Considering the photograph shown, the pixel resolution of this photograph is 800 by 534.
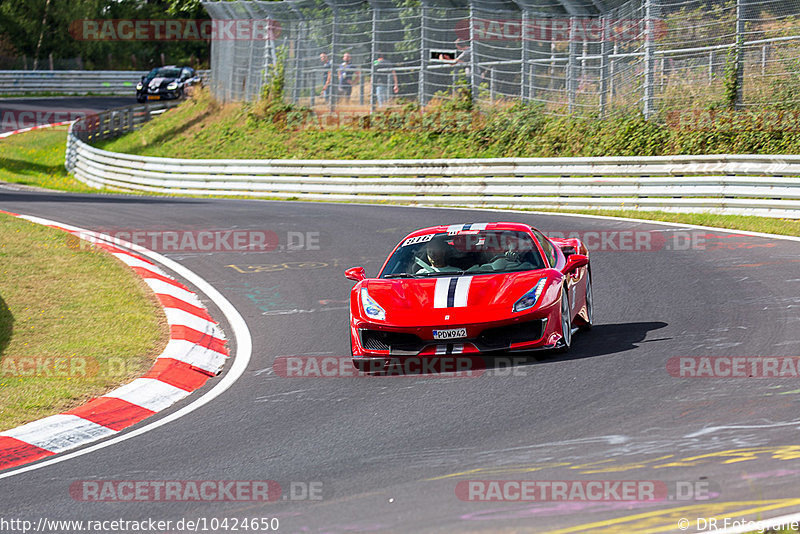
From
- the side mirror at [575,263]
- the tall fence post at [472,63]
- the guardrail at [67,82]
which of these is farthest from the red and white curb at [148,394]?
the guardrail at [67,82]

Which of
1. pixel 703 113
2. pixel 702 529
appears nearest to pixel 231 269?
pixel 702 529

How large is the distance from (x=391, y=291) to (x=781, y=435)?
145 inches

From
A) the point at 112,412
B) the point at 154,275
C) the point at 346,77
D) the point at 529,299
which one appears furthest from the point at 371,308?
the point at 346,77

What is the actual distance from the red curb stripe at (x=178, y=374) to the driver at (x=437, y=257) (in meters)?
2.16

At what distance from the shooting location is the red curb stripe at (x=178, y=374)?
880cm

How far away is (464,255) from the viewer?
9.48 metres

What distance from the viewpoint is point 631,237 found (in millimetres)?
15523

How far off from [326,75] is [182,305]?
20173mm

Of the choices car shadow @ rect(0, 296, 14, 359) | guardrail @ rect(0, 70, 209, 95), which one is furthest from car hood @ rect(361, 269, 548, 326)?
guardrail @ rect(0, 70, 209, 95)

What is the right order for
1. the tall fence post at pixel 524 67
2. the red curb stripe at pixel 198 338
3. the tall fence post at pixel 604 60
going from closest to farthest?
the red curb stripe at pixel 198 338 → the tall fence post at pixel 604 60 → the tall fence post at pixel 524 67

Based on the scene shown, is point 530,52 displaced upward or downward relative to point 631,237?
upward

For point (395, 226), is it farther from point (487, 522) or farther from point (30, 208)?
point (487, 522)

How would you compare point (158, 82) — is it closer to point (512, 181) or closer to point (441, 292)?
point (512, 181)

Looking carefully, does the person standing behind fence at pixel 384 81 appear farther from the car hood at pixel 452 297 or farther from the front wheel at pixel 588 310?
the car hood at pixel 452 297
